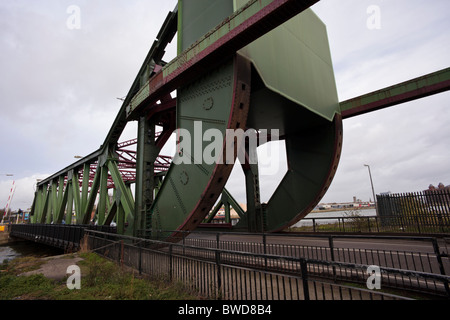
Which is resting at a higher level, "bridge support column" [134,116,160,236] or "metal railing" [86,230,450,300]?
"bridge support column" [134,116,160,236]

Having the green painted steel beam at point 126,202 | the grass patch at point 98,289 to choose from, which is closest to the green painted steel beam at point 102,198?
the green painted steel beam at point 126,202

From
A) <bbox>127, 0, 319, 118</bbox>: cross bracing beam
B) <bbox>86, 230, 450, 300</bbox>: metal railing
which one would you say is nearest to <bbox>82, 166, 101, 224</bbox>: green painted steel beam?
<bbox>127, 0, 319, 118</bbox>: cross bracing beam

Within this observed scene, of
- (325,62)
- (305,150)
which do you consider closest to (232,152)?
(305,150)

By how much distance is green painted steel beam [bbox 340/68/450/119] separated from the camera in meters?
10.9

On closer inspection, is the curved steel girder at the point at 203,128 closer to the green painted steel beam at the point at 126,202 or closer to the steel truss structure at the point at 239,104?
the steel truss structure at the point at 239,104

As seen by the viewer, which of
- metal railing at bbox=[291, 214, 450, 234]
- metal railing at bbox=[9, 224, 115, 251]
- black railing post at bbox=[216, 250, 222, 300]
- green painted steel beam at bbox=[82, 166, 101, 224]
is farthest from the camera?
green painted steel beam at bbox=[82, 166, 101, 224]

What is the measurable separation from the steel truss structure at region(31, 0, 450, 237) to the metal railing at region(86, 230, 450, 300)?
2.48m

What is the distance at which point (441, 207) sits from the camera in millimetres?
14102

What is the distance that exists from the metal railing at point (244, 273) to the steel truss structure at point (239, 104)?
2.48 meters

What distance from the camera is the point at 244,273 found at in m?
4.42

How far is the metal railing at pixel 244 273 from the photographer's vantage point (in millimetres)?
3880

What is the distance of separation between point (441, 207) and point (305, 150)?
8.66 metres

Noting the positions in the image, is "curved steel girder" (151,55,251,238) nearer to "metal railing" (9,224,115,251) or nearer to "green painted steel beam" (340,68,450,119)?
"metal railing" (9,224,115,251)
